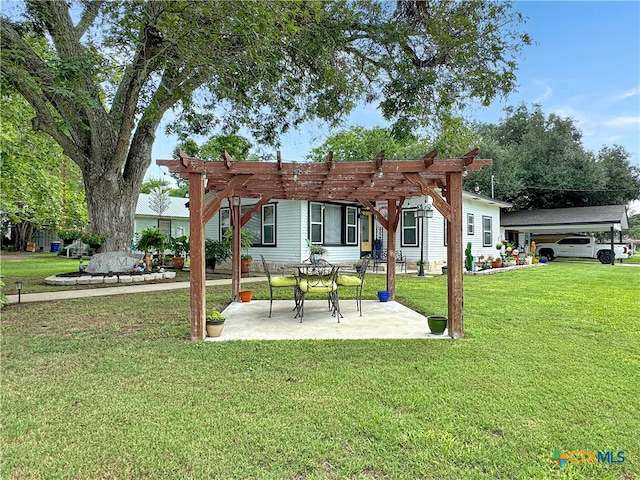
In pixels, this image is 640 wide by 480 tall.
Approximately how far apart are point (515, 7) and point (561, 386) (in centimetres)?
879

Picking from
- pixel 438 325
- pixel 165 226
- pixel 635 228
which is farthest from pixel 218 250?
pixel 635 228

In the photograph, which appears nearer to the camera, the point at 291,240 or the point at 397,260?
the point at 291,240

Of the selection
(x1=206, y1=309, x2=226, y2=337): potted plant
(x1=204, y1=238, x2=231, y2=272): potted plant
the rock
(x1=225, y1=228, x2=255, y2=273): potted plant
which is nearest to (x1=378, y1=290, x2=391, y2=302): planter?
(x1=206, y1=309, x2=226, y2=337): potted plant

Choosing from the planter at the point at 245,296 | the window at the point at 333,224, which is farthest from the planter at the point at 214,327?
the window at the point at 333,224

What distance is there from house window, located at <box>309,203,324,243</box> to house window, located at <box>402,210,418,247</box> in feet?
12.2

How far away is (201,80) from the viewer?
8516 millimetres

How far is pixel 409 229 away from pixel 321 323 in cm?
1011

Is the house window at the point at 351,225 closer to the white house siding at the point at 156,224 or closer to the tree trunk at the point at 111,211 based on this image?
the tree trunk at the point at 111,211

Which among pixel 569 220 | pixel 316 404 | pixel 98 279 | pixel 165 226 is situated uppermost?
pixel 165 226

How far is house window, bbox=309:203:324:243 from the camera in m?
13.2

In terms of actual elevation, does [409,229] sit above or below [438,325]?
above

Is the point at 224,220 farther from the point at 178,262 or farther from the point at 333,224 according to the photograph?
the point at 333,224

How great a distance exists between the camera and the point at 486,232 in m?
18.1

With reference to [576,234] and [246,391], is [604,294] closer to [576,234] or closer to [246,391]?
[246,391]
